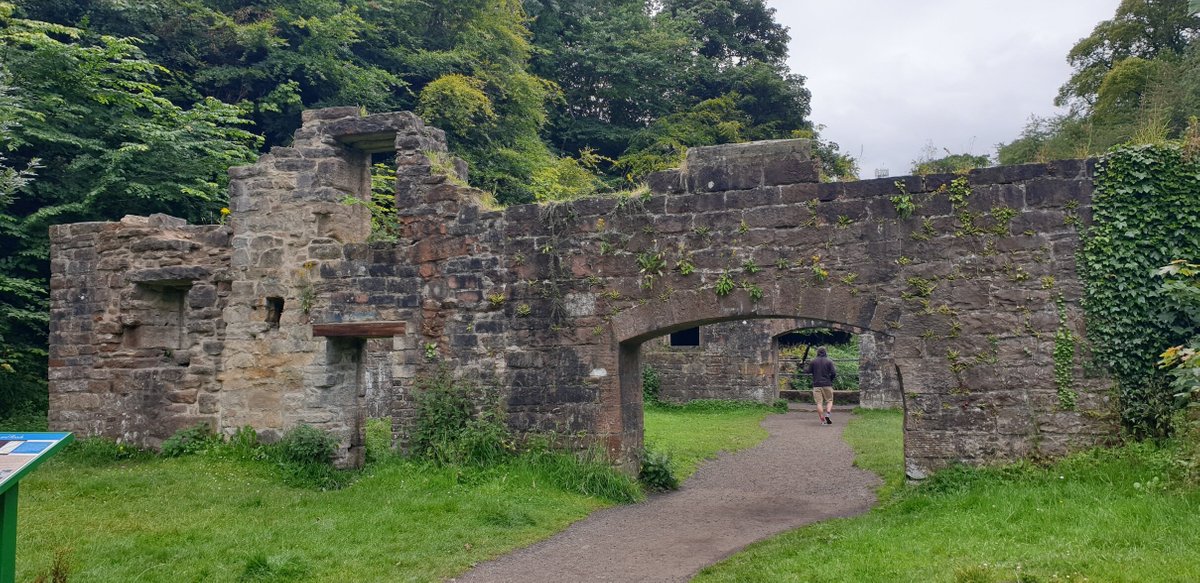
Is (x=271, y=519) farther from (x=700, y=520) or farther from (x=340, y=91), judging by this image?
(x=340, y=91)

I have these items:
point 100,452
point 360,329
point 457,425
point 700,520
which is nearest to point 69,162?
point 100,452

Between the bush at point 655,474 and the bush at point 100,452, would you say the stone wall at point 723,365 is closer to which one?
the bush at point 655,474

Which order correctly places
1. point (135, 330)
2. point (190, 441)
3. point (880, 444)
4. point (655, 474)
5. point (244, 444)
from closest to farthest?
1. point (655, 474)
2. point (244, 444)
3. point (190, 441)
4. point (135, 330)
5. point (880, 444)

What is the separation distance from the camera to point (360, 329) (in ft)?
33.6

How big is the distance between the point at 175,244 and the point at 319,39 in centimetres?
1242

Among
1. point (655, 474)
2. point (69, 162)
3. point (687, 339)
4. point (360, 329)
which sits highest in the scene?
point (69, 162)

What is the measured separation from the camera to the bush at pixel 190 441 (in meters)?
10.5

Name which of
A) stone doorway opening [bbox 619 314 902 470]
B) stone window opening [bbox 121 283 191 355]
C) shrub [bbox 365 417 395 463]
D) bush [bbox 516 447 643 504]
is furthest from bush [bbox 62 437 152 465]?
stone doorway opening [bbox 619 314 902 470]

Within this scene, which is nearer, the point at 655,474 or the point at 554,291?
the point at 554,291

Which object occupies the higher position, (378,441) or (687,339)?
(687,339)

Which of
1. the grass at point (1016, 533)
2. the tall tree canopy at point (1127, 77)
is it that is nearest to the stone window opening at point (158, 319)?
the grass at point (1016, 533)

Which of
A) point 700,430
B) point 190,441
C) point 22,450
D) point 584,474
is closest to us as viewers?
point 22,450

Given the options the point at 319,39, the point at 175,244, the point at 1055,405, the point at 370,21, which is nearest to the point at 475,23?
the point at 370,21

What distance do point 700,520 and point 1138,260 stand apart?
4719mm
